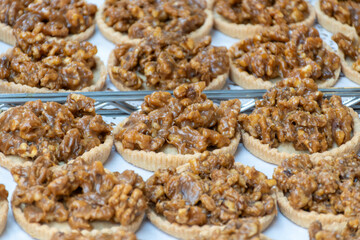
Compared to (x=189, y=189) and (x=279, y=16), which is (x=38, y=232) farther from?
(x=279, y=16)

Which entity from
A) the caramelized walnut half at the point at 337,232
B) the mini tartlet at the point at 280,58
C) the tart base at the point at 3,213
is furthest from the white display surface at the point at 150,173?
the caramelized walnut half at the point at 337,232

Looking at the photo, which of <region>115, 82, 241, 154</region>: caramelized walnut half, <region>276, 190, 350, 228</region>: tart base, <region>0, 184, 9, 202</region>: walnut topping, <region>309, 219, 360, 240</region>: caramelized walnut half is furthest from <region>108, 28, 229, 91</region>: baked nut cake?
<region>309, 219, 360, 240</region>: caramelized walnut half

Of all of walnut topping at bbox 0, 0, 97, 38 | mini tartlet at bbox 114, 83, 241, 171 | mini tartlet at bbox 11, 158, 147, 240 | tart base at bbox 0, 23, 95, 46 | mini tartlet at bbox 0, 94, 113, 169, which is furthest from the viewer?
tart base at bbox 0, 23, 95, 46

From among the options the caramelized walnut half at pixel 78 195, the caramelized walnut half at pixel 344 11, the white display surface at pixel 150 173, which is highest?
the caramelized walnut half at pixel 78 195

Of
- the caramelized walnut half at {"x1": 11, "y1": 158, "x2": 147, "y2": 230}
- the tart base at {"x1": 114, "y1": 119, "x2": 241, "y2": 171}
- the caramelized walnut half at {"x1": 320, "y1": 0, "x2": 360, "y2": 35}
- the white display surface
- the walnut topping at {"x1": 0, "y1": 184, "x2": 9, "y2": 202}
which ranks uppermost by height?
the caramelized walnut half at {"x1": 11, "y1": 158, "x2": 147, "y2": 230}

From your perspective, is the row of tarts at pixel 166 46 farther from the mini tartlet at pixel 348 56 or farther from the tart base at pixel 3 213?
the tart base at pixel 3 213

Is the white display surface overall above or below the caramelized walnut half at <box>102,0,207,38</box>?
below

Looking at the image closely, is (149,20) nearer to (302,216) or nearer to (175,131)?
(175,131)

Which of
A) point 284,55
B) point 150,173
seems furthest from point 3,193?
point 284,55

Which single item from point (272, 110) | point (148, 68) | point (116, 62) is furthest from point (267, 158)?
point (116, 62)

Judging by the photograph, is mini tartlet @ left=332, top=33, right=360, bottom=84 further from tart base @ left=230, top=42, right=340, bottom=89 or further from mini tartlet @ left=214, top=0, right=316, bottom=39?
mini tartlet @ left=214, top=0, right=316, bottom=39
